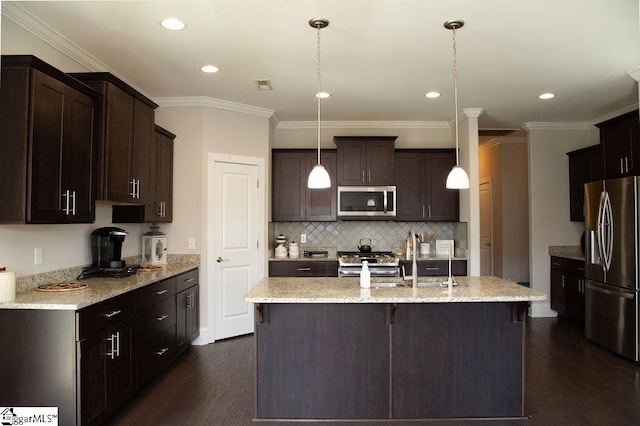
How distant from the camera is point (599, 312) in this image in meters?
4.36

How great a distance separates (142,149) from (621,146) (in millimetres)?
4867

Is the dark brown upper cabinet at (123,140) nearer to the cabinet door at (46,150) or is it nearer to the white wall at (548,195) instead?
the cabinet door at (46,150)

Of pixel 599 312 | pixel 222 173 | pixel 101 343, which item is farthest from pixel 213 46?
pixel 599 312

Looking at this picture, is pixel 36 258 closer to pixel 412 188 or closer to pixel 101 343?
pixel 101 343

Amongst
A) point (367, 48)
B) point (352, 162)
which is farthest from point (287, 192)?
point (367, 48)

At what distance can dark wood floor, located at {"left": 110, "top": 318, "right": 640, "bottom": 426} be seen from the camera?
9.31 feet

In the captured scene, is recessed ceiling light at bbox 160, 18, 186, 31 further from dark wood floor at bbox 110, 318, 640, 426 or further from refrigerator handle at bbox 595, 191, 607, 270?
refrigerator handle at bbox 595, 191, 607, 270

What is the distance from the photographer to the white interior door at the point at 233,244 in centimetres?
464

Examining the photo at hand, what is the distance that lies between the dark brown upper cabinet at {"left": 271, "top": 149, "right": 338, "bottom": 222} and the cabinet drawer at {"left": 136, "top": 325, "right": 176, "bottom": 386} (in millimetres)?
2125

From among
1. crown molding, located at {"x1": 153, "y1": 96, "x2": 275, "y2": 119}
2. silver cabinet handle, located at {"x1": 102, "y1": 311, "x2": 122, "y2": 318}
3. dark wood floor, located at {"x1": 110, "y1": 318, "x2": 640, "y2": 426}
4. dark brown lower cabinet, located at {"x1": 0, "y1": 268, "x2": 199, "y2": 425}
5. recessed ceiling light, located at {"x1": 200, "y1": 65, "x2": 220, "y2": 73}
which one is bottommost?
dark wood floor, located at {"x1": 110, "y1": 318, "x2": 640, "y2": 426}

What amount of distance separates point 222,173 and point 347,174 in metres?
1.62

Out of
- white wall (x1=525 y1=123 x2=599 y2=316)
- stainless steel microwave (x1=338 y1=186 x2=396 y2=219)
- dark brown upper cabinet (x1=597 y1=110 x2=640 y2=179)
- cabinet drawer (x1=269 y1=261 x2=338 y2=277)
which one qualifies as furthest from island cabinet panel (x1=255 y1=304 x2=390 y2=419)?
white wall (x1=525 y1=123 x2=599 y2=316)

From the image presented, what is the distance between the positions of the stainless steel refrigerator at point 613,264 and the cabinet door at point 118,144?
4.64 meters

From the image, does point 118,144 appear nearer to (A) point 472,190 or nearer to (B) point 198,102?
(B) point 198,102
